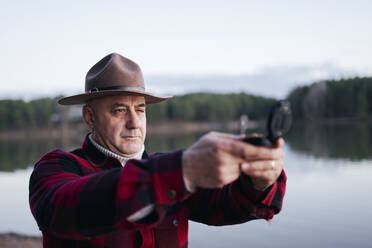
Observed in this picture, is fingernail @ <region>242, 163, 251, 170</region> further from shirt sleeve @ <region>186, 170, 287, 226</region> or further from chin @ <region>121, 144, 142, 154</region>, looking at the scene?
chin @ <region>121, 144, 142, 154</region>

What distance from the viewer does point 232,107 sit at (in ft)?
471

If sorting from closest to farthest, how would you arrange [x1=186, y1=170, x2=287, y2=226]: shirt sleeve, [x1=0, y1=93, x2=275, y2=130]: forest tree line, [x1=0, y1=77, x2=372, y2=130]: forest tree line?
1. [x1=186, y1=170, x2=287, y2=226]: shirt sleeve
2. [x1=0, y1=77, x2=372, y2=130]: forest tree line
3. [x1=0, y1=93, x2=275, y2=130]: forest tree line

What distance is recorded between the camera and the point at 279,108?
57.1 inches

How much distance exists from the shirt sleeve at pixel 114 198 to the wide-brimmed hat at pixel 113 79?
3.15 feet

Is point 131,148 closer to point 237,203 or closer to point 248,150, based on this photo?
point 237,203

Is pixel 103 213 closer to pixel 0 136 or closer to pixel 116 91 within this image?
pixel 116 91

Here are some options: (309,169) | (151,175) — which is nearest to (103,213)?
(151,175)

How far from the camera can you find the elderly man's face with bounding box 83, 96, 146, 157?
8.41ft

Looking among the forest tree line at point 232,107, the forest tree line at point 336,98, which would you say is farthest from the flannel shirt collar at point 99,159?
the forest tree line at point 232,107

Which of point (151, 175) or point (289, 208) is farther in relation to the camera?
point (289, 208)

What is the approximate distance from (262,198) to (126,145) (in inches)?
41.7

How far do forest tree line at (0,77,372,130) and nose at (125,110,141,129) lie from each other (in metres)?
106

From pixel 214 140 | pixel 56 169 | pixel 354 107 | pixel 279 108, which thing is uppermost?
pixel 279 108

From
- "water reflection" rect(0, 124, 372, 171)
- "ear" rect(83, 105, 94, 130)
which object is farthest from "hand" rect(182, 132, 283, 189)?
"water reflection" rect(0, 124, 372, 171)
